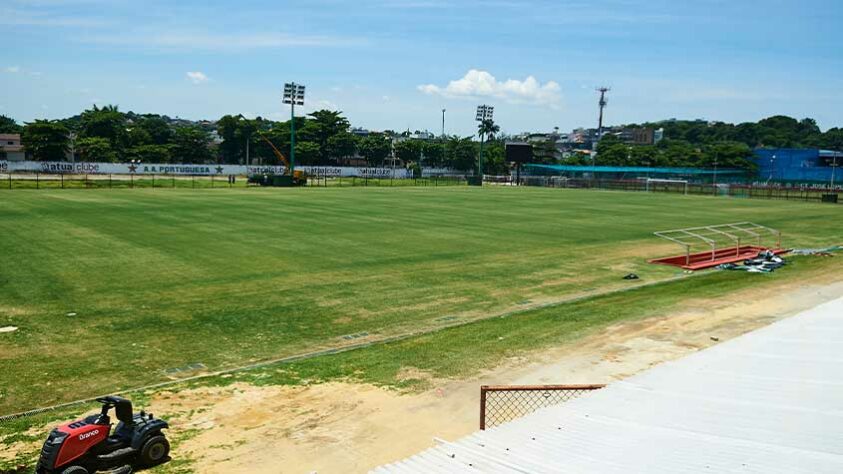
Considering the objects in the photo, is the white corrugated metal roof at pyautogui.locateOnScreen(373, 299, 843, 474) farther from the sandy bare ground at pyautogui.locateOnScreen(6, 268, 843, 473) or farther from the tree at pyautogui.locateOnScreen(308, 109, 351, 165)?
the tree at pyautogui.locateOnScreen(308, 109, 351, 165)

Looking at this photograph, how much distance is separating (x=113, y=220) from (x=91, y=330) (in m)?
24.9

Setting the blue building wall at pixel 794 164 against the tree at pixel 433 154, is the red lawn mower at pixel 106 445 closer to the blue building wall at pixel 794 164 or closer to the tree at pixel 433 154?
the tree at pixel 433 154

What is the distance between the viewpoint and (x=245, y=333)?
16.4 meters

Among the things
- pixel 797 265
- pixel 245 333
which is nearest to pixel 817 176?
pixel 797 265

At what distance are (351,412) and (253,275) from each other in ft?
42.2

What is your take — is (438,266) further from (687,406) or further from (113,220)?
(113,220)

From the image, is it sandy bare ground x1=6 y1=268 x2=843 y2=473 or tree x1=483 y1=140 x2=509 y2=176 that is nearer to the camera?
sandy bare ground x1=6 y1=268 x2=843 y2=473

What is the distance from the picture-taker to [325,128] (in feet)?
473

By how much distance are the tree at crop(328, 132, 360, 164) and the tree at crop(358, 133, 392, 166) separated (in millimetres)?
4486

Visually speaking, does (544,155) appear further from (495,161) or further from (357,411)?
(357,411)

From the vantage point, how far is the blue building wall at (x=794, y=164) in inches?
5645

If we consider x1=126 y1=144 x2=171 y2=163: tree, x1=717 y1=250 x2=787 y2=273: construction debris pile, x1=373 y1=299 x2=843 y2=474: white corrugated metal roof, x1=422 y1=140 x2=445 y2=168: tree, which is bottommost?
x1=717 y1=250 x2=787 y2=273: construction debris pile

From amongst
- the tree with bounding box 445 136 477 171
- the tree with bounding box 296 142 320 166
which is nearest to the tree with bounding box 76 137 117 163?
the tree with bounding box 296 142 320 166

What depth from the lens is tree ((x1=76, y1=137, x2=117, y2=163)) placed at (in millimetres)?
116375
